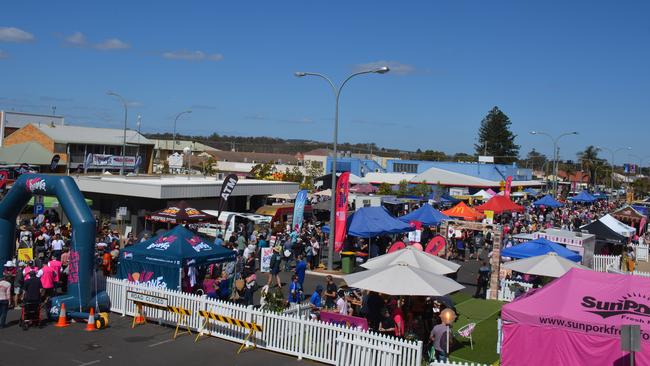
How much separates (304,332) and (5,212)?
9.23 metres

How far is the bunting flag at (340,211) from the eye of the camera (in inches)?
918

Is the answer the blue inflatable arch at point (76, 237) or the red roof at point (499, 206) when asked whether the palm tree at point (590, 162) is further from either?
the blue inflatable arch at point (76, 237)

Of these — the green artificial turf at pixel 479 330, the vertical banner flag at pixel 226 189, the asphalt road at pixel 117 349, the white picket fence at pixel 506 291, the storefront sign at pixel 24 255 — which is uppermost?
the vertical banner flag at pixel 226 189

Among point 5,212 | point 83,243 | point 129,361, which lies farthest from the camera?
point 5,212

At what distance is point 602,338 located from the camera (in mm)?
9641

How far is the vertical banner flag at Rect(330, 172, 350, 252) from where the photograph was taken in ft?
76.5

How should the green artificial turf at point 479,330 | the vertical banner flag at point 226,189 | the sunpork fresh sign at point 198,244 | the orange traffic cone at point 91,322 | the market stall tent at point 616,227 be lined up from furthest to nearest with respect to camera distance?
1. the market stall tent at point 616,227
2. the vertical banner flag at point 226,189
3. the sunpork fresh sign at point 198,244
4. the orange traffic cone at point 91,322
5. the green artificial turf at point 479,330

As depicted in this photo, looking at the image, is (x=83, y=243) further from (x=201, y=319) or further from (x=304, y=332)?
(x=304, y=332)

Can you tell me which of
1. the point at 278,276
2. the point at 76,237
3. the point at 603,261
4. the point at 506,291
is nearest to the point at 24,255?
the point at 76,237

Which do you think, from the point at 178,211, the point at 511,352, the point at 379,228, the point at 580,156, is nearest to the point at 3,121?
the point at 178,211

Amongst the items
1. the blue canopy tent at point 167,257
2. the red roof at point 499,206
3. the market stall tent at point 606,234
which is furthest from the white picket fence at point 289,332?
the red roof at point 499,206

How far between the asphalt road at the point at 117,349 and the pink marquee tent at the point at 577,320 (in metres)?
4.19

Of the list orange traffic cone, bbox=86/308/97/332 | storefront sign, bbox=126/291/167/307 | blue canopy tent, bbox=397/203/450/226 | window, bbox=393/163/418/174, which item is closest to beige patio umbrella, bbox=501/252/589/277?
storefront sign, bbox=126/291/167/307

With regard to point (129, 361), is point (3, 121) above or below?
above
